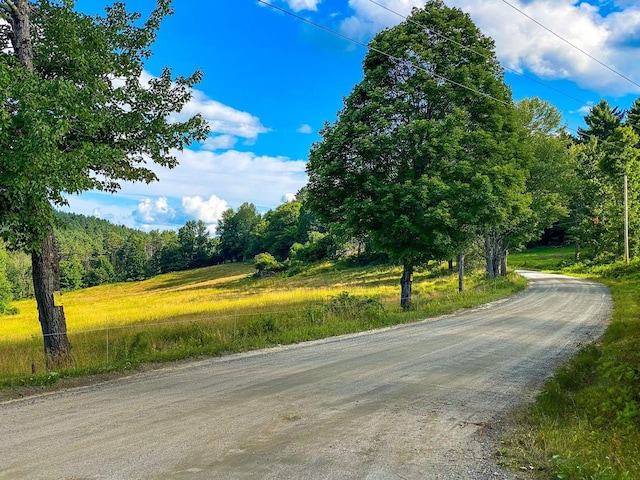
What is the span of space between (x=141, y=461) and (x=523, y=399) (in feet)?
18.4

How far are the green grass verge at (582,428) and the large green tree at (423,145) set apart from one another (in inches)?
381

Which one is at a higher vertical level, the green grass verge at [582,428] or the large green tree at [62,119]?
the large green tree at [62,119]

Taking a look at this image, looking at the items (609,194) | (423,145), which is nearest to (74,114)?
(423,145)

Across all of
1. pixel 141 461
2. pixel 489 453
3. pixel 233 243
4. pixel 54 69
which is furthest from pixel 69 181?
pixel 233 243

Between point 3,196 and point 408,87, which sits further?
point 408,87

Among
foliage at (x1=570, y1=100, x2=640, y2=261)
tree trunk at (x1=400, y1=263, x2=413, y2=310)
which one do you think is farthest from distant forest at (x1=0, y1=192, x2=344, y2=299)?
tree trunk at (x1=400, y1=263, x2=413, y2=310)

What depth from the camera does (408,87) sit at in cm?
A: 1817

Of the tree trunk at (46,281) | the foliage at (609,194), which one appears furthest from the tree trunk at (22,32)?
the foliage at (609,194)

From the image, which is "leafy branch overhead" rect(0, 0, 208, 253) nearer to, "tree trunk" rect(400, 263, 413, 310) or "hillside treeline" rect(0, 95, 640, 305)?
"hillside treeline" rect(0, 95, 640, 305)

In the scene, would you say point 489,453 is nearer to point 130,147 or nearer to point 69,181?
point 69,181

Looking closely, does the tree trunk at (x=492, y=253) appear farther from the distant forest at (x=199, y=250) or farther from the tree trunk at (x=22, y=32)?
the distant forest at (x=199, y=250)

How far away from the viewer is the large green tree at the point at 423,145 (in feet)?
57.1

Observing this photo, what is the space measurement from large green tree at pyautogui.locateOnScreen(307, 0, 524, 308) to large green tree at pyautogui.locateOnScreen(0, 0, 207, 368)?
862cm

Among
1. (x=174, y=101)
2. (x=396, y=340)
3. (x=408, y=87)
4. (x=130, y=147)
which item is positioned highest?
(x=408, y=87)
